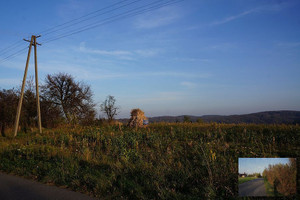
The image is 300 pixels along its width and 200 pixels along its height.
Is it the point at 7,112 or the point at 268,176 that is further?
the point at 7,112

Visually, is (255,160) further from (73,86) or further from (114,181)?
(73,86)

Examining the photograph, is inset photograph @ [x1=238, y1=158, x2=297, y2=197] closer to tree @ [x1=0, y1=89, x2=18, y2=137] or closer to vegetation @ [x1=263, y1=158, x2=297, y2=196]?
vegetation @ [x1=263, y1=158, x2=297, y2=196]

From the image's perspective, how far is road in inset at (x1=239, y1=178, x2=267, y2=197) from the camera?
3.94 metres

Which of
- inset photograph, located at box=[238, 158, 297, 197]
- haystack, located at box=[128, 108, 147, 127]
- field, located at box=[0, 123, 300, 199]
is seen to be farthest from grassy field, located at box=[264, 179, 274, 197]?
haystack, located at box=[128, 108, 147, 127]

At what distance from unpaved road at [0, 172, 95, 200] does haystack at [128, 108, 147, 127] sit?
1117 cm

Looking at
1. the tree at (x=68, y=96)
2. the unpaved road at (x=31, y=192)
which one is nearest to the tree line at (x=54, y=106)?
the tree at (x=68, y=96)

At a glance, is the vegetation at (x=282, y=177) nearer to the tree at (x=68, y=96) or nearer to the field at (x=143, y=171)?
the field at (x=143, y=171)

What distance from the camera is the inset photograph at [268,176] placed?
388cm

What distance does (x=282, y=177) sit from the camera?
390 centimetres

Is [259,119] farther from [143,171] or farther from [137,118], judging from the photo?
[143,171]

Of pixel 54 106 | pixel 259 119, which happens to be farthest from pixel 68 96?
pixel 259 119

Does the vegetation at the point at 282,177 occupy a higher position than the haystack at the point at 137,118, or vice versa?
the haystack at the point at 137,118

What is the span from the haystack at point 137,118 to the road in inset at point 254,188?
14236 millimetres

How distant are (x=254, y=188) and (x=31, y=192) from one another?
522 centimetres
